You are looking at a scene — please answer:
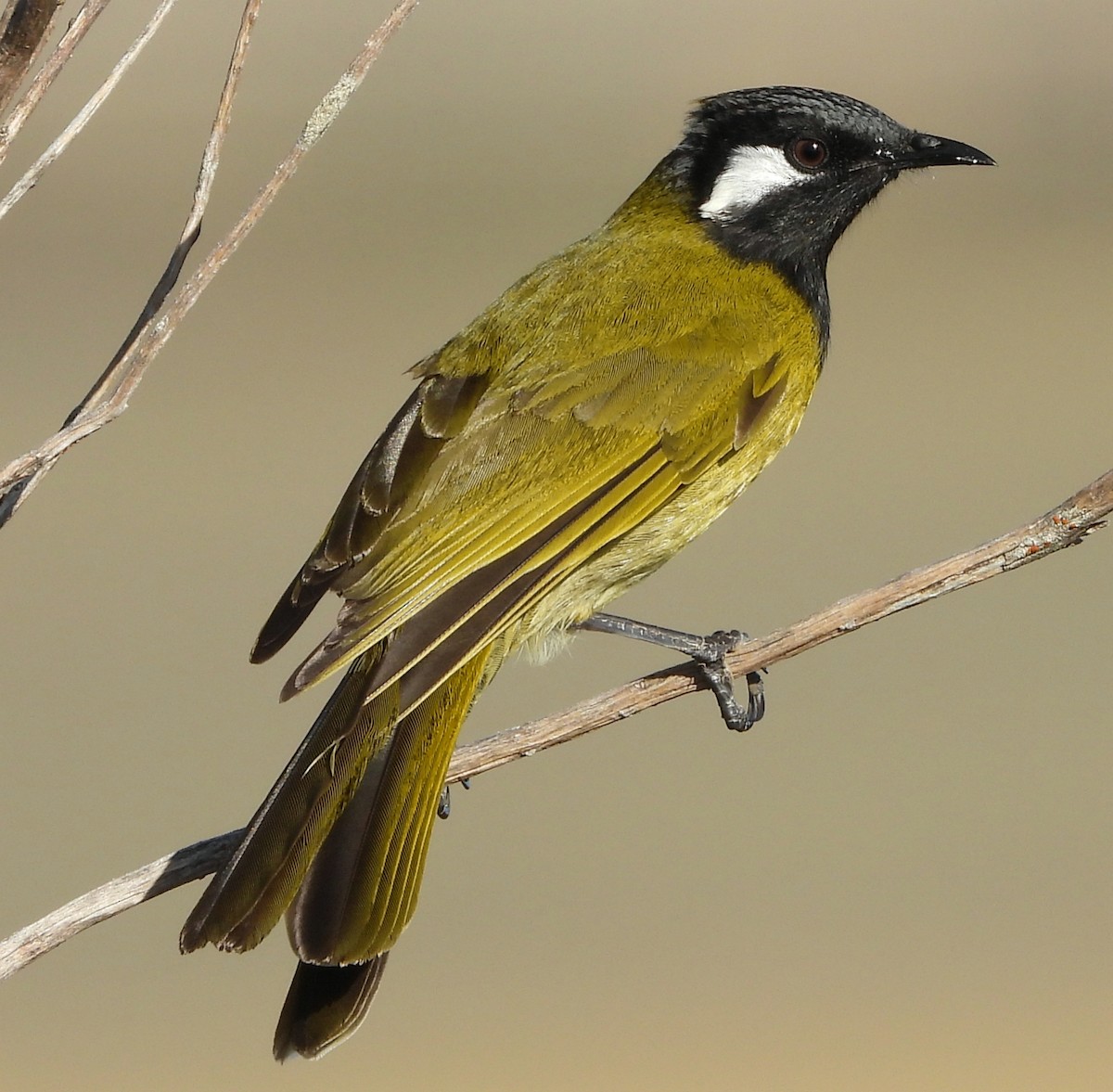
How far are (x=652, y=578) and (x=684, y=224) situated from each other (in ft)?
16.7

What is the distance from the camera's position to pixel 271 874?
9.21 feet

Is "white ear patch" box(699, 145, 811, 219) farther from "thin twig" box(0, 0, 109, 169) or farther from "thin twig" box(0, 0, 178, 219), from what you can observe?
"thin twig" box(0, 0, 109, 169)

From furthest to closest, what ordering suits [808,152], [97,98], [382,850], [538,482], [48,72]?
[808,152]
[538,482]
[382,850]
[97,98]
[48,72]

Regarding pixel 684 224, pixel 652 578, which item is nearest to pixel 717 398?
pixel 684 224

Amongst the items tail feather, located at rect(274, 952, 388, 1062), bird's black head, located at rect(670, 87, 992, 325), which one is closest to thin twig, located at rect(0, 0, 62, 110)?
tail feather, located at rect(274, 952, 388, 1062)

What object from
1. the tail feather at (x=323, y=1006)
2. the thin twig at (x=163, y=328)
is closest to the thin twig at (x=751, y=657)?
the tail feather at (x=323, y=1006)

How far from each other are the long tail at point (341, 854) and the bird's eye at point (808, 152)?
2228 millimetres

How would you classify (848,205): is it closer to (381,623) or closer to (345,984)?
(381,623)

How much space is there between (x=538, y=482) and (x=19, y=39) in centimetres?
182

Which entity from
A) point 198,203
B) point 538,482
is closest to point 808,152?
point 538,482

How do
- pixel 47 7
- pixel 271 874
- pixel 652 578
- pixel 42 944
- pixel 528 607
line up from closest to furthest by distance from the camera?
pixel 47 7
pixel 42 944
pixel 271 874
pixel 528 607
pixel 652 578

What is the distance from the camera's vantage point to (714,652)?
3.71 m

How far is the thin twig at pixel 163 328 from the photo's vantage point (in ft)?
6.68

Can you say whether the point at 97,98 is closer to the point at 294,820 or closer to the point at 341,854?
the point at 294,820
